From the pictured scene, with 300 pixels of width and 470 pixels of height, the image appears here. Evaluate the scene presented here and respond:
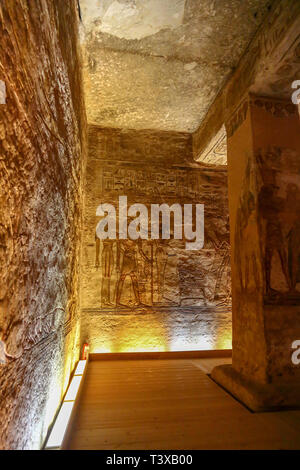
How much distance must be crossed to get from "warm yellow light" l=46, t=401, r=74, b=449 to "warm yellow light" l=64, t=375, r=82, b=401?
5.7 inches

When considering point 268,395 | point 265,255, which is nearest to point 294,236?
point 265,255

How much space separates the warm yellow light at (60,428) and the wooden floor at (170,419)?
A: 0.08 m

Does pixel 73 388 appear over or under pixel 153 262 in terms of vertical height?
under

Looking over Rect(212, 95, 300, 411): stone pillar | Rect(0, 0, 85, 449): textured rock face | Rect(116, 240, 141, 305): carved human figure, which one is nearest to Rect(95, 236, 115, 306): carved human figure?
Rect(116, 240, 141, 305): carved human figure

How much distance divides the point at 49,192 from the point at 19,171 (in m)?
0.64

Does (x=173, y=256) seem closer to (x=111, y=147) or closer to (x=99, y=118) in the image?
(x=111, y=147)

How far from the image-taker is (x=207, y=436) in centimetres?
189

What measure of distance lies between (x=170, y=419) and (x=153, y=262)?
262 centimetres

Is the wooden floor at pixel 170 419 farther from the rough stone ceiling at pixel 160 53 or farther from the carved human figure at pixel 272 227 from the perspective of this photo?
the rough stone ceiling at pixel 160 53

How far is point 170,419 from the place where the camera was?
7.05 feet

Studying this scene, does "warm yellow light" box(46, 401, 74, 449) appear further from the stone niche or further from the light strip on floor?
the stone niche

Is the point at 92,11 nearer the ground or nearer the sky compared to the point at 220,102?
nearer the sky

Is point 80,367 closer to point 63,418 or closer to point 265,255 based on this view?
point 63,418
